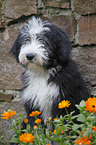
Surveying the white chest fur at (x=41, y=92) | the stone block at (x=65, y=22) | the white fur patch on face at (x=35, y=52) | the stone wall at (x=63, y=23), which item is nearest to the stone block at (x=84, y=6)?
the stone wall at (x=63, y=23)

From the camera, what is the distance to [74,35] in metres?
2.22

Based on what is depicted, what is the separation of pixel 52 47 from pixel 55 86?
1.09 feet

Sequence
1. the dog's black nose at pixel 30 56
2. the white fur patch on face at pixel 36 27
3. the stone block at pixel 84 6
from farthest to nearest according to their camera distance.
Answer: the stone block at pixel 84 6, the white fur patch on face at pixel 36 27, the dog's black nose at pixel 30 56

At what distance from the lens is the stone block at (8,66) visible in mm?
2367

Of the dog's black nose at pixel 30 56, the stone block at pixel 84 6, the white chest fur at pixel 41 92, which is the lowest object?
the white chest fur at pixel 41 92

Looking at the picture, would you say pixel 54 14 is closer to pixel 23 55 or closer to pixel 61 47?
pixel 61 47

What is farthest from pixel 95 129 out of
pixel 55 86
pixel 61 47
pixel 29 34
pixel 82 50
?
pixel 82 50

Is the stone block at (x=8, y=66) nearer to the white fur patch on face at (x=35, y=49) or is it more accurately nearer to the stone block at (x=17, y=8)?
the stone block at (x=17, y=8)

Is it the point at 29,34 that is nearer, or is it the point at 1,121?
the point at 29,34

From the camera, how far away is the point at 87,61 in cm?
222

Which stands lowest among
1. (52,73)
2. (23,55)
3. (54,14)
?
(52,73)

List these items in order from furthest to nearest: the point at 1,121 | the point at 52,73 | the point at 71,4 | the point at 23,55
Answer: the point at 1,121 → the point at 71,4 → the point at 52,73 → the point at 23,55

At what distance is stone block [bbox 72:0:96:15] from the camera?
2111 millimetres

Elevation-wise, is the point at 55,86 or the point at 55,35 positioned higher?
the point at 55,35
